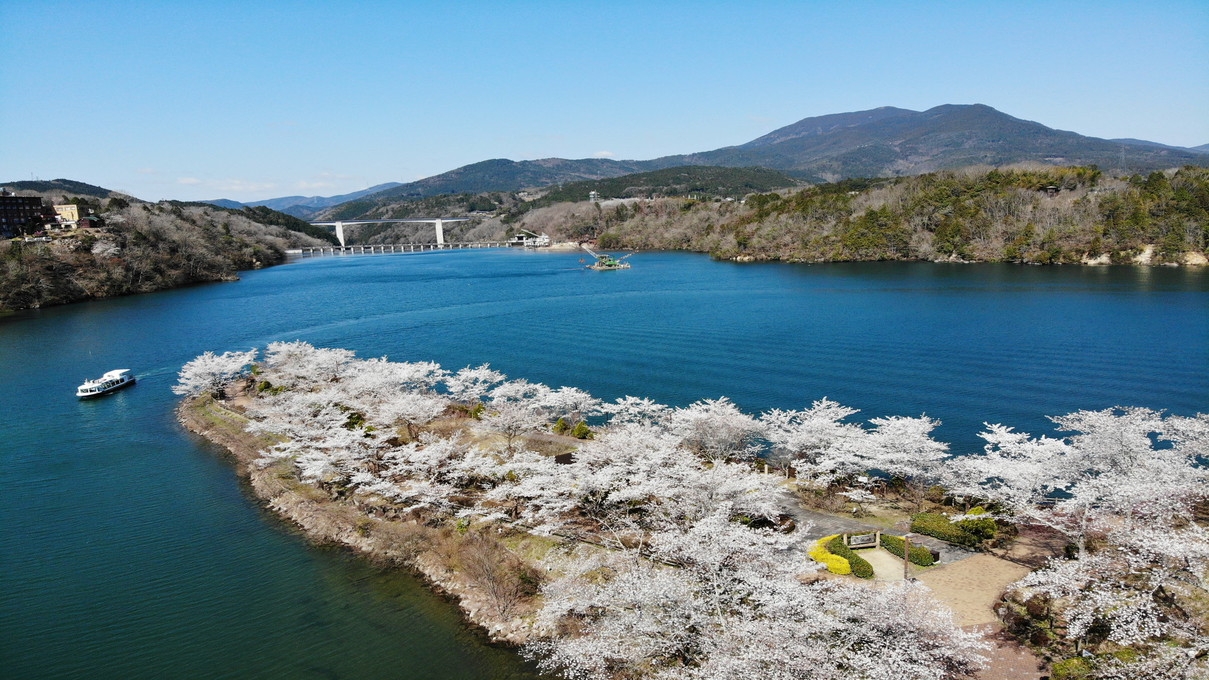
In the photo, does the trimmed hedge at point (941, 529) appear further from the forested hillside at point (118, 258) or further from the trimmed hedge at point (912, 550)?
the forested hillside at point (118, 258)

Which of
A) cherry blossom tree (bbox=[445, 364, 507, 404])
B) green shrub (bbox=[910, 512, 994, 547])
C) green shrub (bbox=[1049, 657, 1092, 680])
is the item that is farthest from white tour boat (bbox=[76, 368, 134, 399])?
green shrub (bbox=[1049, 657, 1092, 680])

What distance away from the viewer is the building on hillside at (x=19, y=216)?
227ft

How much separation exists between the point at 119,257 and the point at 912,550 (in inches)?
3305

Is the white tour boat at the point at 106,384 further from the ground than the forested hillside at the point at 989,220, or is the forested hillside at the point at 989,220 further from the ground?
the forested hillside at the point at 989,220

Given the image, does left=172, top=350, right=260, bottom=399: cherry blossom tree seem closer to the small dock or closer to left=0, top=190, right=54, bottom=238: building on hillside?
left=0, top=190, right=54, bottom=238: building on hillside

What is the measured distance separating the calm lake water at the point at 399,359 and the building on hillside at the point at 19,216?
17.3 meters

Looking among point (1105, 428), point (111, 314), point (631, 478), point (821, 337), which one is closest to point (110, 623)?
point (631, 478)

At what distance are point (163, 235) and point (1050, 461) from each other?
93290mm

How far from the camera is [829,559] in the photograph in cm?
1423

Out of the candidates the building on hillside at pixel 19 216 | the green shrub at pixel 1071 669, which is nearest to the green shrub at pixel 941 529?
the green shrub at pixel 1071 669

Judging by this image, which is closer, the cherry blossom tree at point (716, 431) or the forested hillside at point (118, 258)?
the cherry blossom tree at point (716, 431)

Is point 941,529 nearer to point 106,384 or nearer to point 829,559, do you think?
point 829,559

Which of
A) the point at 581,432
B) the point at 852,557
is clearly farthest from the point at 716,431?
the point at 852,557

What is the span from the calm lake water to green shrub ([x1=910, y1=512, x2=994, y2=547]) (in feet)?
23.2
